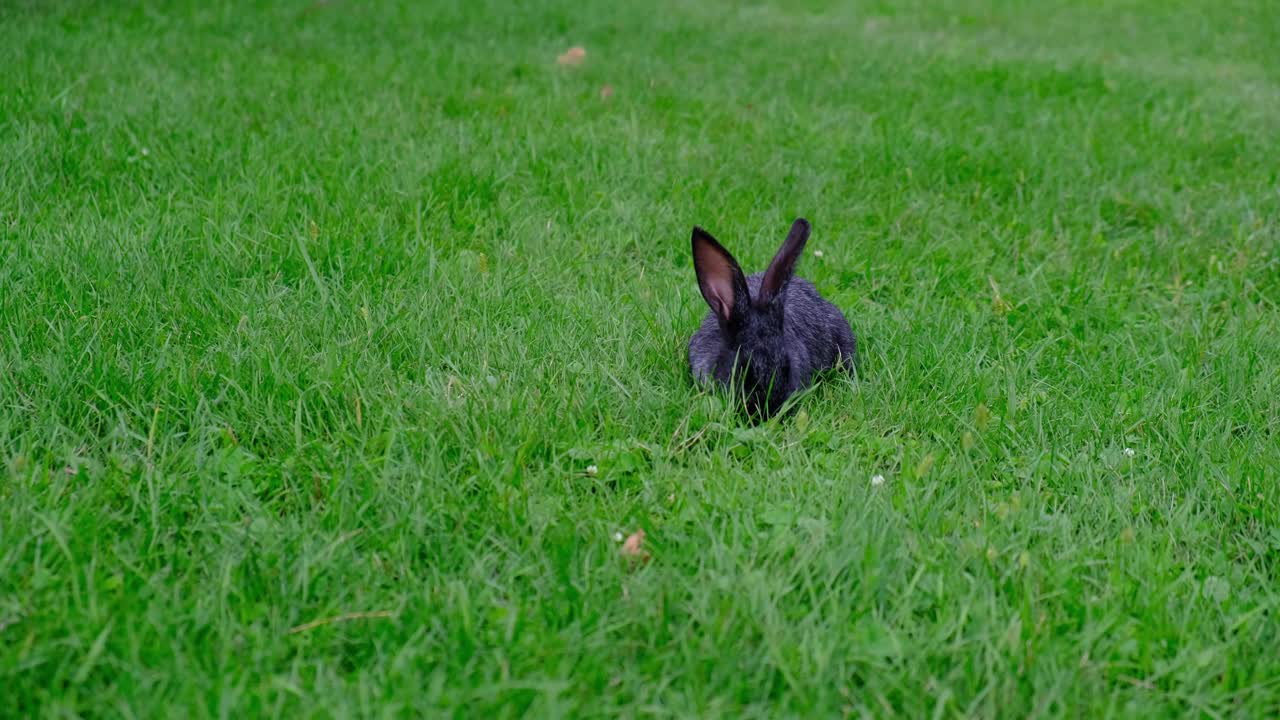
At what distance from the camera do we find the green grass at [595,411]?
2049mm

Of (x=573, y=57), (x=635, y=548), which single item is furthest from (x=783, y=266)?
(x=573, y=57)

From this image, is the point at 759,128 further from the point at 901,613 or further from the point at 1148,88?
the point at 901,613

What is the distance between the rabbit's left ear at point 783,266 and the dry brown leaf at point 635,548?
35.5 inches

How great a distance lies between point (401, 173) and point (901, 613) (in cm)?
330

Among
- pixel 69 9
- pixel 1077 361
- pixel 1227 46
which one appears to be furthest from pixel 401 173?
pixel 1227 46

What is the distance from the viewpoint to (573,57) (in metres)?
7.38

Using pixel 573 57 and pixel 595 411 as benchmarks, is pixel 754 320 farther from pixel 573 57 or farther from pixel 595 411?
pixel 573 57

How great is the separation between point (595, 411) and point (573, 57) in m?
4.98

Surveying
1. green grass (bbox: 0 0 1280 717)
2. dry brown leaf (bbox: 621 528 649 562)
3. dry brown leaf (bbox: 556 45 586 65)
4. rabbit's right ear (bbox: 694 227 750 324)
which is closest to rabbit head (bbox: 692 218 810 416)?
rabbit's right ear (bbox: 694 227 750 324)

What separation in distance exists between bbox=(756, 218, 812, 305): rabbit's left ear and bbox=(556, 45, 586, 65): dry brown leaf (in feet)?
15.4

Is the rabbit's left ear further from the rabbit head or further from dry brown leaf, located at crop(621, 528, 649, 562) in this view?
dry brown leaf, located at crop(621, 528, 649, 562)

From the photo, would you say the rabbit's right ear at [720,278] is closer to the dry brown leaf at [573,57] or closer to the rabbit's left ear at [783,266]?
the rabbit's left ear at [783,266]

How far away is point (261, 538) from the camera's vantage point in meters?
2.29

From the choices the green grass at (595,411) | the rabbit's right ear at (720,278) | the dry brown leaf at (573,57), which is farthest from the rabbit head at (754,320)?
the dry brown leaf at (573,57)
